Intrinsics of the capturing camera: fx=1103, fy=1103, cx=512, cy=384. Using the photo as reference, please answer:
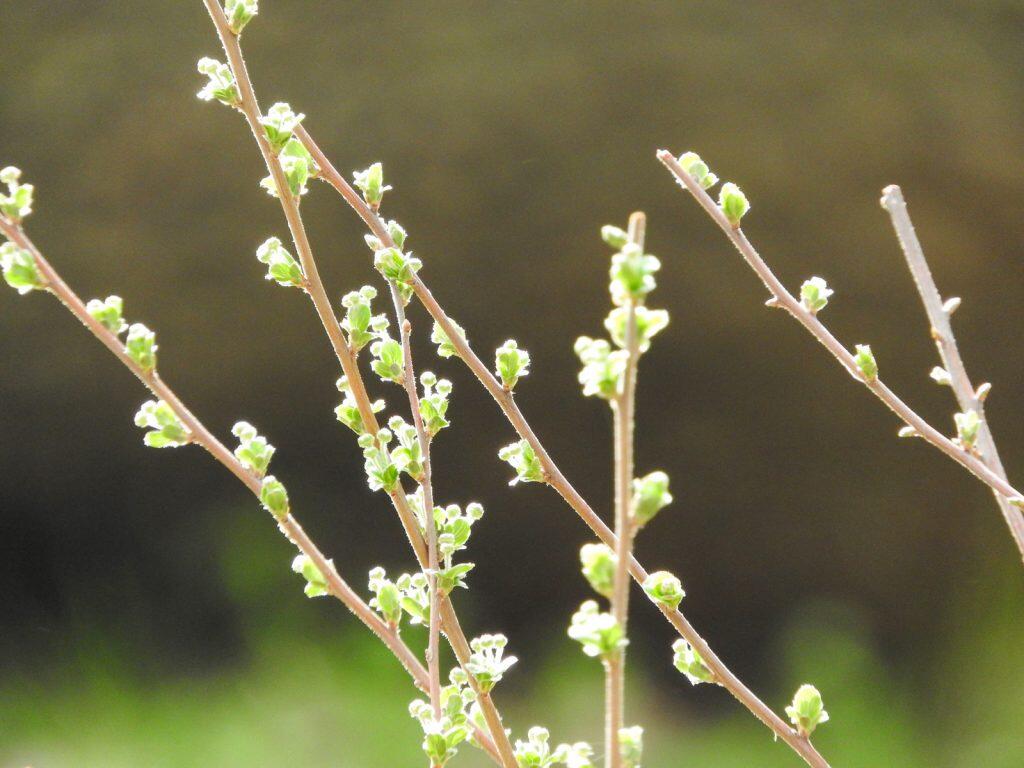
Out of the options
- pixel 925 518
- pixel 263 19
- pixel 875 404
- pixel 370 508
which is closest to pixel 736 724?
pixel 925 518

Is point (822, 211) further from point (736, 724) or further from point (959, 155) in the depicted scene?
point (736, 724)

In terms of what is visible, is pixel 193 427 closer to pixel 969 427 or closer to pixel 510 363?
pixel 510 363

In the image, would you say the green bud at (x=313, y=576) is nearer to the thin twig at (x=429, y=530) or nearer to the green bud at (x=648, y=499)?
the thin twig at (x=429, y=530)

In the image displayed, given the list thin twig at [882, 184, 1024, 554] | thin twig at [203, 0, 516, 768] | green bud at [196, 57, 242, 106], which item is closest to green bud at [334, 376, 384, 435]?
thin twig at [203, 0, 516, 768]

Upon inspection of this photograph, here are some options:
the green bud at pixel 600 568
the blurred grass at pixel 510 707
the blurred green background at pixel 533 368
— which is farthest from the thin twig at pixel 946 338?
the blurred grass at pixel 510 707

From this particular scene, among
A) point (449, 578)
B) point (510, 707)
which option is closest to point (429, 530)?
point (449, 578)

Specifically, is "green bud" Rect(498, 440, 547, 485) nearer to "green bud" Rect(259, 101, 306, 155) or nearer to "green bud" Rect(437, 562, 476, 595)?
"green bud" Rect(437, 562, 476, 595)
